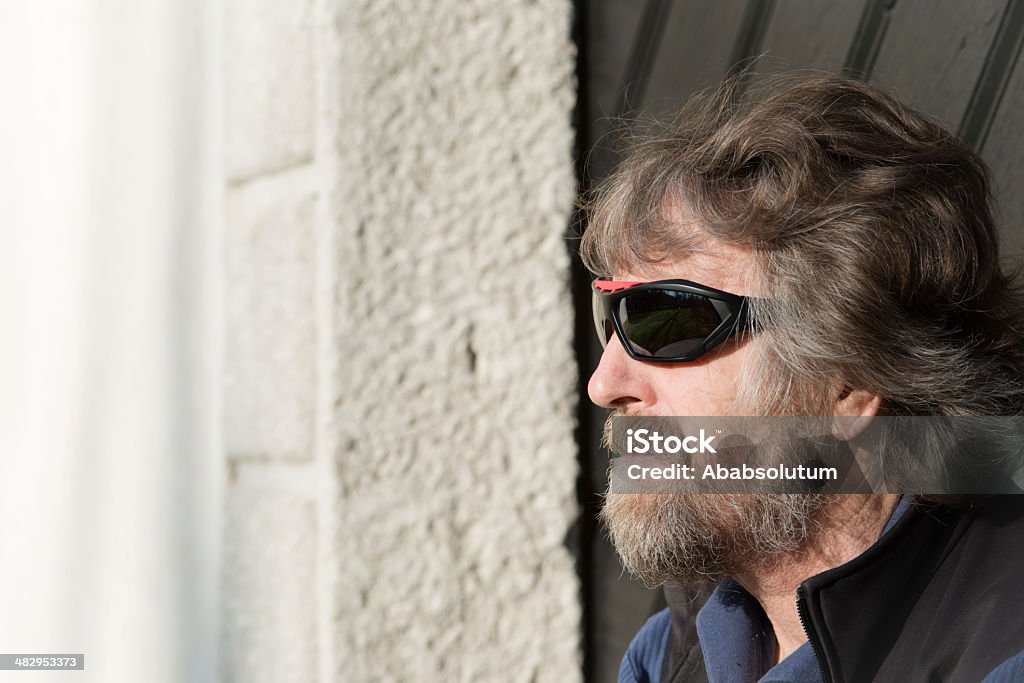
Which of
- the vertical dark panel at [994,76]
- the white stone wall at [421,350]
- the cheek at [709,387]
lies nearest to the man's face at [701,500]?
the cheek at [709,387]

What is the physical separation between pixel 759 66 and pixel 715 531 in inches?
40.2

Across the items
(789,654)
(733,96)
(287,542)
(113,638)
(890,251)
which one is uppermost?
(733,96)

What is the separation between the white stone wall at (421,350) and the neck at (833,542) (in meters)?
0.54

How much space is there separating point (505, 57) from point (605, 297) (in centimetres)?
73

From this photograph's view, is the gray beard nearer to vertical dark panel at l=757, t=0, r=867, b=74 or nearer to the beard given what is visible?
the beard

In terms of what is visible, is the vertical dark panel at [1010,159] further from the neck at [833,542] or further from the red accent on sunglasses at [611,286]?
the red accent on sunglasses at [611,286]

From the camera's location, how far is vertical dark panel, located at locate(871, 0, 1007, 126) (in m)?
1.67

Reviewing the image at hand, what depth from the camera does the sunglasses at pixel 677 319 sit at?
4.47 ft

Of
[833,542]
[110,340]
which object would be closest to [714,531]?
[833,542]

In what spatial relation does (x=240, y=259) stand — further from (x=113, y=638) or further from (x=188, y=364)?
(x=113, y=638)

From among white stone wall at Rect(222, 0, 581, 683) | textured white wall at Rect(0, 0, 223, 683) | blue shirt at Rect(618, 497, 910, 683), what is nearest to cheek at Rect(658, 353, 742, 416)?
blue shirt at Rect(618, 497, 910, 683)

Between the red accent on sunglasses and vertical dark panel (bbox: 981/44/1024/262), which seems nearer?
the red accent on sunglasses

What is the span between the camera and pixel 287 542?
6.39 ft

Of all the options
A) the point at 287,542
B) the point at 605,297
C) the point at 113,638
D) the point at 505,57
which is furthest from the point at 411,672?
the point at 505,57
